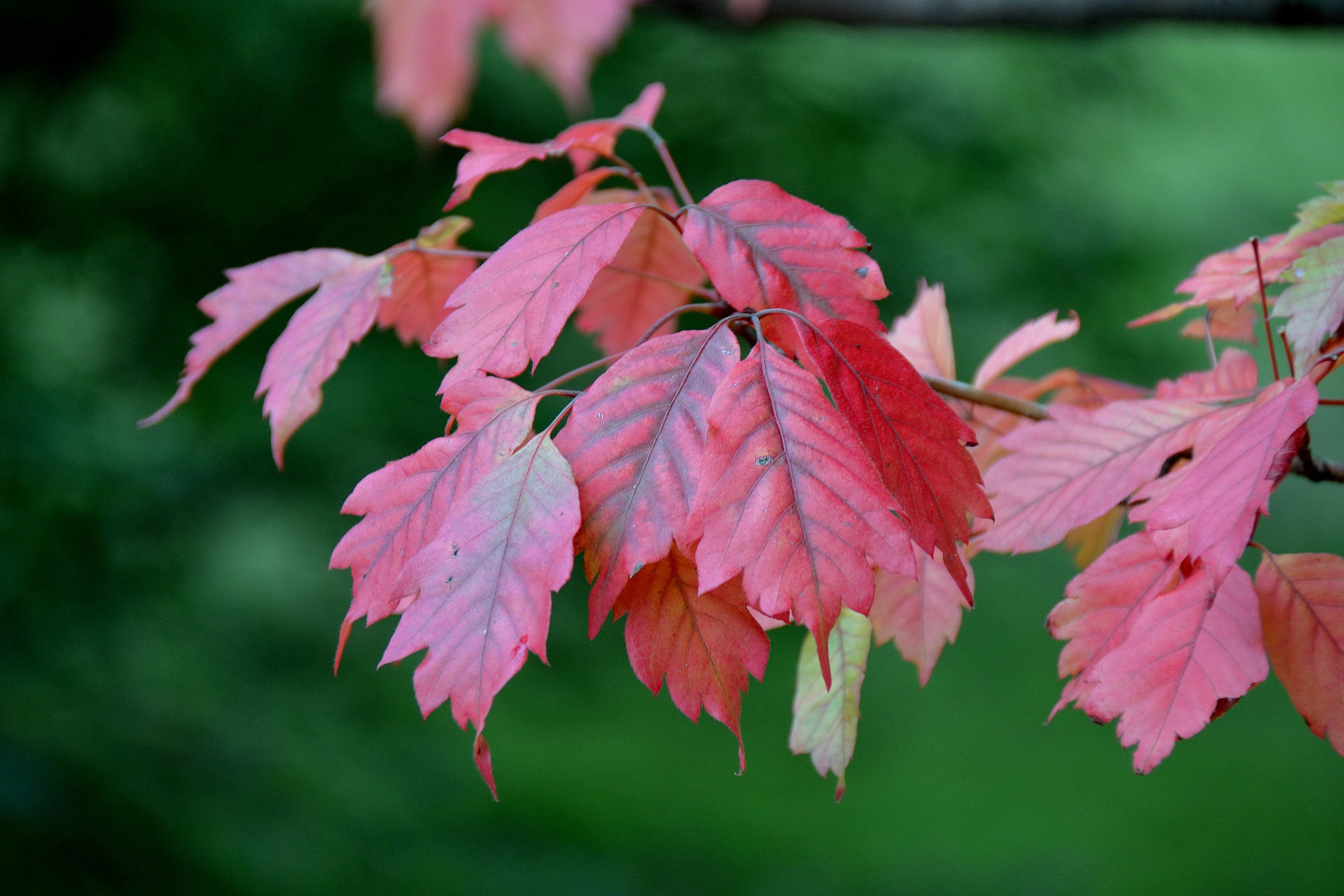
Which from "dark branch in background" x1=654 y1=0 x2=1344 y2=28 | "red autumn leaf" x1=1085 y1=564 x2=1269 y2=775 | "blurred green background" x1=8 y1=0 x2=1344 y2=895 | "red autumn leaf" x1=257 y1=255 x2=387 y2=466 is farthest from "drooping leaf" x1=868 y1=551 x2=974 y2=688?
"blurred green background" x1=8 y1=0 x2=1344 y2=895

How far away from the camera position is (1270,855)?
281 cm

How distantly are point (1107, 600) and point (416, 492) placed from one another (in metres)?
0.39

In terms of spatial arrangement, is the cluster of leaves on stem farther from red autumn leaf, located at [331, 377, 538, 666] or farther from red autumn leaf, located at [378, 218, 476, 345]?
red autumn leaf, located at [378, 218, 476, 345]

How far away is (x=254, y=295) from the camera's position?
25.7 inches

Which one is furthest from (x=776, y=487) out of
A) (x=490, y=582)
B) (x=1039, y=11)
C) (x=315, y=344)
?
(x=1039, y=11)

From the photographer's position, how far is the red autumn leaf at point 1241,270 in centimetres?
54

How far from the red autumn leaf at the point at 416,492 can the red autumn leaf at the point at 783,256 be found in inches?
4.6

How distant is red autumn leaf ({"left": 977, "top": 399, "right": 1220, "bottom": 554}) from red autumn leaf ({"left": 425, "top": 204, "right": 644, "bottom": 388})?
0.93ft

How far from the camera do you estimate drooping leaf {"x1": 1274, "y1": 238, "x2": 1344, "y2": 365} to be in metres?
0.45

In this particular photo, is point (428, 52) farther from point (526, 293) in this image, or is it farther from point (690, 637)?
point (690, 637)

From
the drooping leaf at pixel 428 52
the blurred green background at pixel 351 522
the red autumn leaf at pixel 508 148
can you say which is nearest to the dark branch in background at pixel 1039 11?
the drooping leaf at pixel 428 52

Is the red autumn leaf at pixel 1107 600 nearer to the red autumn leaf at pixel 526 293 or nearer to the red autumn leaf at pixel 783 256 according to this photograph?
the red autumn leaf at pixel 783 256

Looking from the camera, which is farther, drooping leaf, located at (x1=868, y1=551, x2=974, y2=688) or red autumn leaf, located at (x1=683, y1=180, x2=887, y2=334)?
drooping leaf, located at (x1=868, y1=551, x2=974, y2=688)

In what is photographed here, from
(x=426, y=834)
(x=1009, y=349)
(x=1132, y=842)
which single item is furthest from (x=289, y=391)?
(x=1132, y=842)
